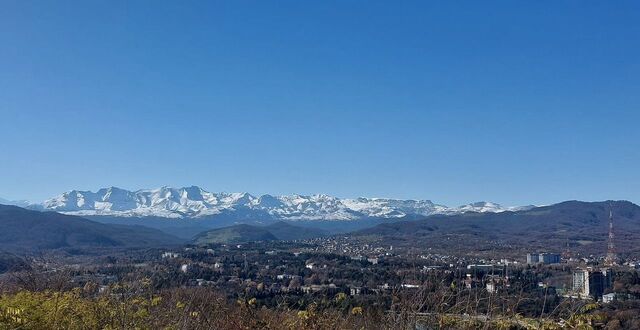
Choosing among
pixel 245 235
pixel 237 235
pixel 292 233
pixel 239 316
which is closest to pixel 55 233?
pixel 237 235

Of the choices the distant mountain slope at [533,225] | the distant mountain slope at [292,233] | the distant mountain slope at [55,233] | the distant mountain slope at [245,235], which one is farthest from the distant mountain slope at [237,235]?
the distant mountain slope at [533,225]

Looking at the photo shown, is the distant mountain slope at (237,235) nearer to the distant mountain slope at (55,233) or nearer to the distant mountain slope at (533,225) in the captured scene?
the distant mountain slope at (55,233)

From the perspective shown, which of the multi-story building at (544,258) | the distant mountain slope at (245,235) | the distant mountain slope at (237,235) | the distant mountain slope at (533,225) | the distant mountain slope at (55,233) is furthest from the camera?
the distant mountain slope at (237,235)

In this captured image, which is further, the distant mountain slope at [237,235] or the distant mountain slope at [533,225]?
the distant mountain slope at [237,235]

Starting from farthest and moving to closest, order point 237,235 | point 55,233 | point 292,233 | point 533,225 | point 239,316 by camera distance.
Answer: point 292,233, point 533,225, point 237,235, point 55,233, point 239,316

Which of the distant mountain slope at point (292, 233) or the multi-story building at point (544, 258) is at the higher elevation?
the distant mountain slope at point (292, 233)

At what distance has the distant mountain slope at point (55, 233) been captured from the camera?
380ft

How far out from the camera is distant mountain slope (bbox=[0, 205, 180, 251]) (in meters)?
116

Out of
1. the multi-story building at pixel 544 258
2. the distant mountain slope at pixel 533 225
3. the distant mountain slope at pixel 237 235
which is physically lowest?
the multi-story building at pixel 544 258

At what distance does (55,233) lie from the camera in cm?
12362

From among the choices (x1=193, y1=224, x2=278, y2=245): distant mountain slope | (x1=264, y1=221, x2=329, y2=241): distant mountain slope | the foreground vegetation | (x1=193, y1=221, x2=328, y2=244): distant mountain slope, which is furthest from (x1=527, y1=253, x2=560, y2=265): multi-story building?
(x1=264, y1=221, x2=329, y2=241): distant mountain slope

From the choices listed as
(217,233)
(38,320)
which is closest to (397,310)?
(38,320)

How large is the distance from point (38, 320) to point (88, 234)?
129m

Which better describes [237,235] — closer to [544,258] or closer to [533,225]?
[533,225]
